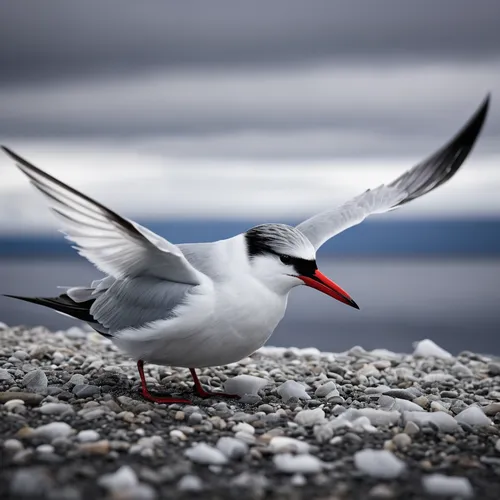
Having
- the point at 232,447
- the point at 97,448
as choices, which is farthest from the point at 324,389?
the point at 97,448

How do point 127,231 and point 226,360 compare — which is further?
point 226,360

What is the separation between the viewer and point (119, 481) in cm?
303

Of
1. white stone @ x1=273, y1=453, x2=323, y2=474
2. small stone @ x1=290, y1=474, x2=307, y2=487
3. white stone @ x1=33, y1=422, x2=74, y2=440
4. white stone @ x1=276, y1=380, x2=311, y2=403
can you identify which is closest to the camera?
small stone @ x1=290, y1=474, x2=307, y2=487

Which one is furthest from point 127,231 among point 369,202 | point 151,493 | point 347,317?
point 347,317

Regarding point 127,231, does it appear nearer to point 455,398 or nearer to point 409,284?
point 455,398

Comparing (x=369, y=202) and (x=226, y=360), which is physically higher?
(x=369, y=202)

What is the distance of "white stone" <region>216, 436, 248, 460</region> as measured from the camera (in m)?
3.56

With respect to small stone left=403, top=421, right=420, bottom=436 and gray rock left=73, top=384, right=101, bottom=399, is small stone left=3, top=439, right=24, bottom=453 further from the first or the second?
small stone left=403, top=421, right=420, bottom=436

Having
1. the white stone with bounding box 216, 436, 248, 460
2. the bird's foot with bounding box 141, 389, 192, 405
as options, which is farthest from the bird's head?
the white stone with bounding box 216, 436, 248, 460

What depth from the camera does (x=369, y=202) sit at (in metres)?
6.41

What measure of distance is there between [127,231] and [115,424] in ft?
3.47

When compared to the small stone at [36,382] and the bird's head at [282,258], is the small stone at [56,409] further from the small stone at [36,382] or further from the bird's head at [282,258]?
the bird's head at [282,258]

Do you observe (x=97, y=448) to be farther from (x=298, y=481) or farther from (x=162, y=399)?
(x=162, y=399)

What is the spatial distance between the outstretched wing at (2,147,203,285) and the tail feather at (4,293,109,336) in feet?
1.74
